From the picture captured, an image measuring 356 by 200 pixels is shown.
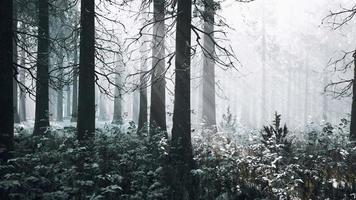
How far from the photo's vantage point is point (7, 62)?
7.74 m

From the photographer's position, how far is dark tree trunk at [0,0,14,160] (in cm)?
766

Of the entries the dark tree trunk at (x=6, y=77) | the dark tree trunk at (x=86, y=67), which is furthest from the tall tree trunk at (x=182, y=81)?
the dark tree trunk at (x=6, y=77)

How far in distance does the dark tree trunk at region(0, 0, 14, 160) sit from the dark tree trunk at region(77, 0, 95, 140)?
3.54 metres

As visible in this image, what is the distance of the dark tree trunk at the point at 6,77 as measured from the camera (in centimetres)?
766

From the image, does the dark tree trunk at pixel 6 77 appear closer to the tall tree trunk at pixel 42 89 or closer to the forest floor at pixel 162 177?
the forest floor at pixel 162 177

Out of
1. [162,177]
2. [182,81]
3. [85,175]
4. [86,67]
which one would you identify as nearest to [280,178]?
[162,177]

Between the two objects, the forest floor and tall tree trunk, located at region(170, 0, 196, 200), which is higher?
tall tree trunk, located at region(170, 0, 196, 200)

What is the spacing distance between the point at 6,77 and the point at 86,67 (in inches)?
150

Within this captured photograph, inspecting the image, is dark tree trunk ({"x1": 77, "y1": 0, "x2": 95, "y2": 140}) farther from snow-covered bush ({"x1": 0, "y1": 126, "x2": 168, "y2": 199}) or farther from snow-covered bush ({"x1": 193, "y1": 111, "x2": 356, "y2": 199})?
snow-covered bush ({"x1": 193, "y1": 111, "x2": 356, "y2": 199})

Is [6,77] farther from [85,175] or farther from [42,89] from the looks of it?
[42,89]

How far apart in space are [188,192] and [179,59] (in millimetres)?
3986

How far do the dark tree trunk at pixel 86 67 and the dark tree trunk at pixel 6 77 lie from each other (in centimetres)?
354

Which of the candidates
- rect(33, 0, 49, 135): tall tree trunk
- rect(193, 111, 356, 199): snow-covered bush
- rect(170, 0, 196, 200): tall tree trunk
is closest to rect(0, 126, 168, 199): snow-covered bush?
rect(170, 0, 196, 200): tall tree trunk

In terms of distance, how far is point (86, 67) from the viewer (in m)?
11.5
